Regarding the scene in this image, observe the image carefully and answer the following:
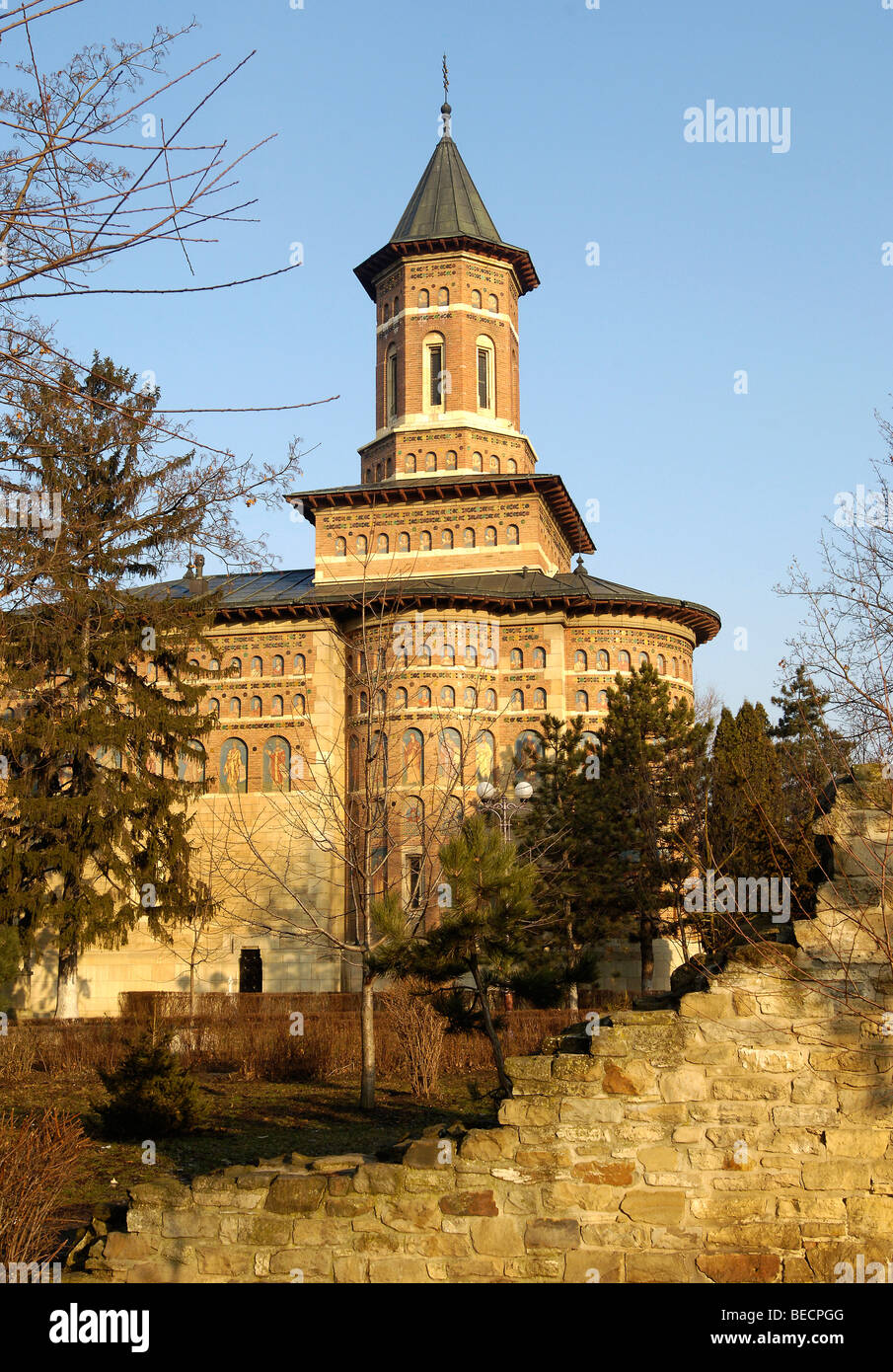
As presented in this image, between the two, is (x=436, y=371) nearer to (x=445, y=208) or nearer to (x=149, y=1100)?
(x=445, y=208)

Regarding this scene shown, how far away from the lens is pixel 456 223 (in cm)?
3747

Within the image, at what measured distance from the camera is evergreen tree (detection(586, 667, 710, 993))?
82.8ft

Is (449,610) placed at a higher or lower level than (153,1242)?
higher

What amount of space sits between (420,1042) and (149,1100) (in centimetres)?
428

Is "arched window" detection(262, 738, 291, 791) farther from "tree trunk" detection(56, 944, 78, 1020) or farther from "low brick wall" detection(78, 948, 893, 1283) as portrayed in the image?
"low brick wall" detection(78, 948, 893, 1283)

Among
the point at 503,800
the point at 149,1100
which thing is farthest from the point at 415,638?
the point at 149,1100

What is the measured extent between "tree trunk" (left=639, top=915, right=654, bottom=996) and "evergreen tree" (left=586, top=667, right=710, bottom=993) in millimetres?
22

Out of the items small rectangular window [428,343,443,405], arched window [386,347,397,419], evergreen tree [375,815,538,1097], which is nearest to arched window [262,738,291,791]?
arched window [386,347,397,419]

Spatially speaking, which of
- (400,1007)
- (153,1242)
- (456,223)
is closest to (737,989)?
(153,1242)

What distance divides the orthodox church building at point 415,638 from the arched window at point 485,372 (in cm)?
6

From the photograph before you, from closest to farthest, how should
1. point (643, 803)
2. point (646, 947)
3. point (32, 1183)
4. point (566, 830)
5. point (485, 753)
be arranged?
point (32, 1183) → point (566, 830) → point (643, 803) → point (646, 947) → point (485, 753)

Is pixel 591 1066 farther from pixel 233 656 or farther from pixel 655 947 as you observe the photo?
pixel 233 656

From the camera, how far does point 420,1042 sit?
51.3 ft
